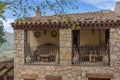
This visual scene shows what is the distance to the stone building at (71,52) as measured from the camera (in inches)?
620

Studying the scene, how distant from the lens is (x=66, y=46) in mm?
16469

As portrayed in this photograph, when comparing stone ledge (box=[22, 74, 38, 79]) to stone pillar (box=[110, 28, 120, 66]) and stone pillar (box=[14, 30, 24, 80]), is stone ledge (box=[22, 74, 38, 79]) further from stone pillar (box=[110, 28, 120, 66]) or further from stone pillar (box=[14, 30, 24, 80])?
stone pillar (box=[110, 28, 120, 66])

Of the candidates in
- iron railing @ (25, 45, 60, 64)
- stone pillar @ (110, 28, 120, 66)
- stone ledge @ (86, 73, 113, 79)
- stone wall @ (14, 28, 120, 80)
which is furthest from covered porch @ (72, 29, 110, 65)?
iron railing @ (25, 45, 60, 64)

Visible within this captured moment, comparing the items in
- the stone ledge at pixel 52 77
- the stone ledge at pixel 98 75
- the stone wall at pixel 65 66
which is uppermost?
the stone wall at pixel 65 66

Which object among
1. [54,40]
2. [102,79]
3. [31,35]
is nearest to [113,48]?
[102,79]

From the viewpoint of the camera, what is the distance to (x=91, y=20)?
51.8ft

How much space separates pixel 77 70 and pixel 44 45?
12.0 feet

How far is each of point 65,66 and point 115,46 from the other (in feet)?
10.1

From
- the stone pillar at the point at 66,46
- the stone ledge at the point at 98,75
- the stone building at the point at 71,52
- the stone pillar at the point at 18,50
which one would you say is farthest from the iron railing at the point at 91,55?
the stone pillar at the point at 18,50

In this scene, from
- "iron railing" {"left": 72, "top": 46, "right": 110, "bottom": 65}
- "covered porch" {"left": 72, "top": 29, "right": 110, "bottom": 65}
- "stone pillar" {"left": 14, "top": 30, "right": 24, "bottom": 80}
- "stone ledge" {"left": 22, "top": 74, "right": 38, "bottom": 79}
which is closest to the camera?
"iron railing" {"left": 72, "top": 46, "right": 110, "bottom": 65}

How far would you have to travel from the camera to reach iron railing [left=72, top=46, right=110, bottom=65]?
54.3 feet

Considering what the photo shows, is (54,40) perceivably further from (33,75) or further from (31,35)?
(33,75)

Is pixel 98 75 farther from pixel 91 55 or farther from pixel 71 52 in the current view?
pixel 71 52

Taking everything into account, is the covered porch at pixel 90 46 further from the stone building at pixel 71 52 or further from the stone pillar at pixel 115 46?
the stone pillar at pixel 115 46
